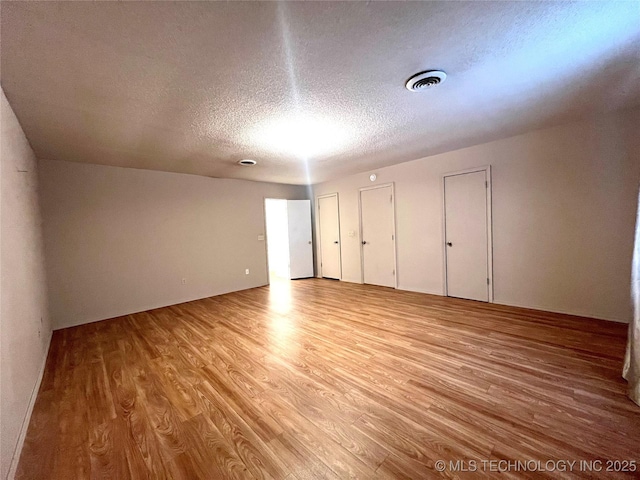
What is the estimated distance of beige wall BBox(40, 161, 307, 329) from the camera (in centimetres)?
368

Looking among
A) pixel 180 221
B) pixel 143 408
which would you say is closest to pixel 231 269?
pixel 180 221

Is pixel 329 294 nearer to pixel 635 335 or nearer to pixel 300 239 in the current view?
pixel 300 239

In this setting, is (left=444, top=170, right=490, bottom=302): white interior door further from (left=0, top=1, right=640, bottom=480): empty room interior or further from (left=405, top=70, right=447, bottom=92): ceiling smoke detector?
(left=405, top=70, right=447, bottom=92): ceiling smoke detector

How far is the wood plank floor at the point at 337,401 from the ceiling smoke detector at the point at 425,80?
239 cm

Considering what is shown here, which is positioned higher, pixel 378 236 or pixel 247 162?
pixel 247 162

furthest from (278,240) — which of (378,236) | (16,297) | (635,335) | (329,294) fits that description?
(635,335)

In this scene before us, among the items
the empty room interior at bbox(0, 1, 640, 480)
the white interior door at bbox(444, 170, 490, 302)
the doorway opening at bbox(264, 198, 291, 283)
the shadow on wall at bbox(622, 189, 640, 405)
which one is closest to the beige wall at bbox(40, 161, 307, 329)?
the empty room interior at bbox(0, 1, 640, 480)

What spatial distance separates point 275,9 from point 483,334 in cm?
342

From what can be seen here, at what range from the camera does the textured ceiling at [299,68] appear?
4.32 ft

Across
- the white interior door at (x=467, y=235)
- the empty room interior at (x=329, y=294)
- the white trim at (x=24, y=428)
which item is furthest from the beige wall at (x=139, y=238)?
the white interior door at (x=467, y=235)

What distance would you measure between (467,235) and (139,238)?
5.56 meters

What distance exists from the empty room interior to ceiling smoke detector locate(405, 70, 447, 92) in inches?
0.9

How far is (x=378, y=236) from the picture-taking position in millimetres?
5266

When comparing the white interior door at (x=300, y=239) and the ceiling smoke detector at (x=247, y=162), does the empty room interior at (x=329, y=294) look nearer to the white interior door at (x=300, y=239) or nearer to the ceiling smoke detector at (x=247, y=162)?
the ceiling smoke detector at (x=247, y=162)
